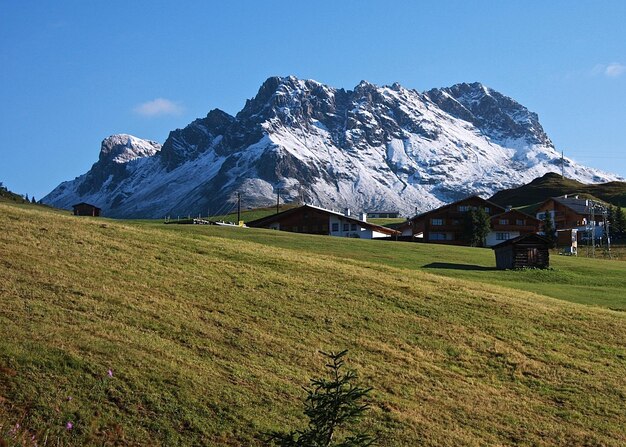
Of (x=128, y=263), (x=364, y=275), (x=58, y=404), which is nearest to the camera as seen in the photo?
(x=58, y=404)

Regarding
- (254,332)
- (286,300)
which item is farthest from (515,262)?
(254,332)

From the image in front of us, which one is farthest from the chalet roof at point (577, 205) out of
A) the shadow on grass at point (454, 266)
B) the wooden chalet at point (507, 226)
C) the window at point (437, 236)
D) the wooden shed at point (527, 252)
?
the shadow on grass at point (454, 266)

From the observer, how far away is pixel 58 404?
2072cm

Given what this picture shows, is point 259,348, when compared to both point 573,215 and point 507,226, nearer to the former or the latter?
point 507,226

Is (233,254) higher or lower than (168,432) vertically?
higher

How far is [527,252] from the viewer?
71312mm

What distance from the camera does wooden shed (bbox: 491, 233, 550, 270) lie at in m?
70.9

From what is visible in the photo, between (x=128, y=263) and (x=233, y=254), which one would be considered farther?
(x=233, y=254)

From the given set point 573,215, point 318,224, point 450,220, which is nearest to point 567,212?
point 573,215

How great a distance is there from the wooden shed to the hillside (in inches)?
815

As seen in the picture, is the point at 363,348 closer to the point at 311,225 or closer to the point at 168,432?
the point at 168,432

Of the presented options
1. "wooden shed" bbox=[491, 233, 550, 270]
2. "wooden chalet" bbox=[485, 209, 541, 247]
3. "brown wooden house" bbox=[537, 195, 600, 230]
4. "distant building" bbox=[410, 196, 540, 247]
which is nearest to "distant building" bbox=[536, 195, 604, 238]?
"brown wooden house" bbox=[537, 195, 600, 230]

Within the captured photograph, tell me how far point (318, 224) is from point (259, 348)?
94.5m

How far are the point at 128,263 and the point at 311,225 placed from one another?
82.4 metres
